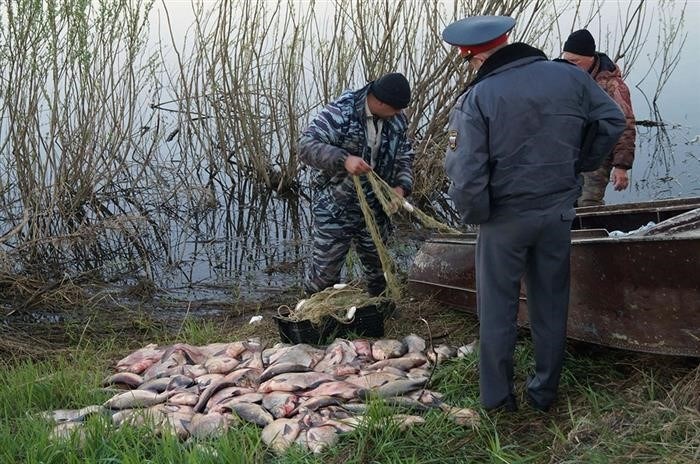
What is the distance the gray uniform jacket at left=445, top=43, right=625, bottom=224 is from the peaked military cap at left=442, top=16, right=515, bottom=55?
0.25ft

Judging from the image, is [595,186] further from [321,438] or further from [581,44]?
[321,438]

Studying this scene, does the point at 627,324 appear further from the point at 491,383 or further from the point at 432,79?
the point at 432,79

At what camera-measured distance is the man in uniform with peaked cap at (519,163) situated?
12.4 feet

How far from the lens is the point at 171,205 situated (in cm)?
1221

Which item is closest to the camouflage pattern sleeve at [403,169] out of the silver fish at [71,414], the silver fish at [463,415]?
the silver fish at [463,415]

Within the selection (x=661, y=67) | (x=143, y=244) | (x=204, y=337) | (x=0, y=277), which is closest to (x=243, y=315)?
(x=204, y=337)

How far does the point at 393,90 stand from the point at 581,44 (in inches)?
70.3

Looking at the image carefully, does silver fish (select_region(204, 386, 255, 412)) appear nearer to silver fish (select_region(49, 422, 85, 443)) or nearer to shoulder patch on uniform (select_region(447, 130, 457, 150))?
silver fish (select_region(49, 422, 85, 443))

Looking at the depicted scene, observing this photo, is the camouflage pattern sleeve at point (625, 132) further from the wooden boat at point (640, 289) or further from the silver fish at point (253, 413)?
the silver fish at point (253, 413)

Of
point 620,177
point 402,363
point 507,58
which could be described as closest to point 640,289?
point 507,58

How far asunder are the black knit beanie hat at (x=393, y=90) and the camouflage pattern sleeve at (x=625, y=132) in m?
1.93

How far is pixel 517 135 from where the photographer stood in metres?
3.77

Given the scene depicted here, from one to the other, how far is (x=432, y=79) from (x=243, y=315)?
5062 mm

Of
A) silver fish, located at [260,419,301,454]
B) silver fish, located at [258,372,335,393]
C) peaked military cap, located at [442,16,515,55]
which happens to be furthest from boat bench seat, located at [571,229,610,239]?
silver fish, located at [260,419,301,454]
